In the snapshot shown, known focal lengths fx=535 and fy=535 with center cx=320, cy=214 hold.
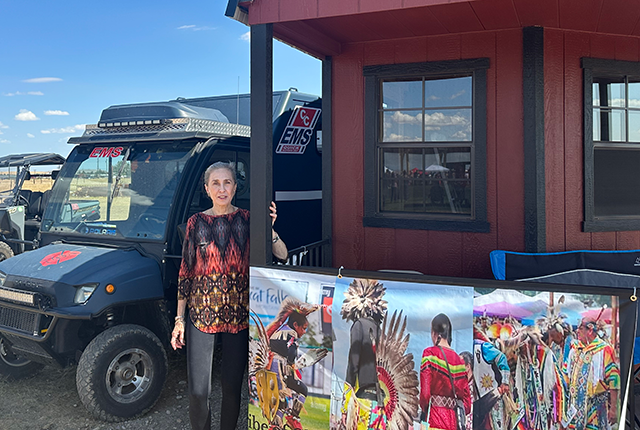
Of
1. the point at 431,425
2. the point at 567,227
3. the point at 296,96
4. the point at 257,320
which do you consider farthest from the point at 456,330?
the point at 296,96

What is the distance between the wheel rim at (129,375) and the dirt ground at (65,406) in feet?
0.68

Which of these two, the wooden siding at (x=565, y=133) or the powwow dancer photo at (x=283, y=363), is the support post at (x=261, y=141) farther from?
the wooden siding at (x=565, y=133)

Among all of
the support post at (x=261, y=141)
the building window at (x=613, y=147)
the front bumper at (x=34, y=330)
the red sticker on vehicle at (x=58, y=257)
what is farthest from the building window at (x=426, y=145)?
the front bumper at (x=34, y=330)

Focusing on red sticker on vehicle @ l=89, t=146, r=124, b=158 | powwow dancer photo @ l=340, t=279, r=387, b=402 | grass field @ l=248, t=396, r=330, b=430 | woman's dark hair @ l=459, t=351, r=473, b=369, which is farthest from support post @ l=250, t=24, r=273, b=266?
red sticker on vehicle @ l=89, t=146, r=124, b=158

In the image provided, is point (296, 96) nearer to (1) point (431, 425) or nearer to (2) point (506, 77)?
(2) point (506, 77)

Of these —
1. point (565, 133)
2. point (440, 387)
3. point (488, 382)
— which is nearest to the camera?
point (488, 382)

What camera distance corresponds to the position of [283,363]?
339cm

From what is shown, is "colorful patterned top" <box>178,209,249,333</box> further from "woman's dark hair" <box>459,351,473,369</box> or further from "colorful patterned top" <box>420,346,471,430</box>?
"woman's dark hair" <box>459,351,473,369</box>

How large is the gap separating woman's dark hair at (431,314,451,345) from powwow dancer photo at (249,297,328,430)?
69 cm

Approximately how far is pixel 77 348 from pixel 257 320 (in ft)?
5.42

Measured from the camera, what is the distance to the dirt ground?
4.12 metres

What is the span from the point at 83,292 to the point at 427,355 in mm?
2630

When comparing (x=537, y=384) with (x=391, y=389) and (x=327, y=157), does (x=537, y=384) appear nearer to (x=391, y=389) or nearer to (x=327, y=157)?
(x=391, y=389)

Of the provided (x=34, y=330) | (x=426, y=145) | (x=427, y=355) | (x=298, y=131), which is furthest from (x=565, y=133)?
(x=34, y=330)
